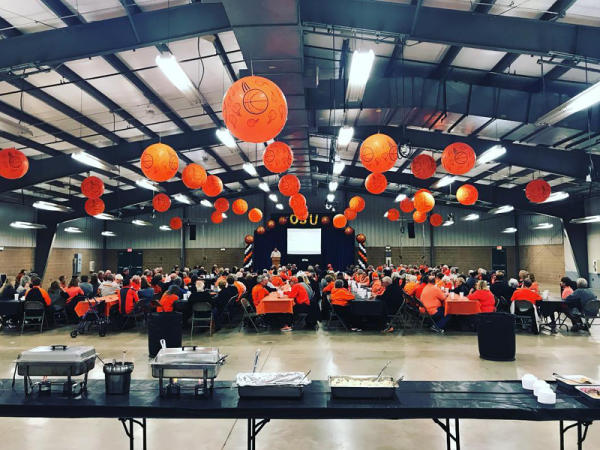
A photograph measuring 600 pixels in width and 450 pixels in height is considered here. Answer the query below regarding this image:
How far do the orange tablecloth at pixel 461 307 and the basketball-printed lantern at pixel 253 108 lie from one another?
6246mm

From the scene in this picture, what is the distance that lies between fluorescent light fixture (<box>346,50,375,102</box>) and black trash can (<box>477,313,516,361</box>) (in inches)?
149

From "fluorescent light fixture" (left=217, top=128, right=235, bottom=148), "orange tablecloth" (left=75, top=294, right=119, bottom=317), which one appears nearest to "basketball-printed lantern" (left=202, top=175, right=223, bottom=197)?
"fluorescent light fixture" (left=217, top=128, right=235, bottom=148)

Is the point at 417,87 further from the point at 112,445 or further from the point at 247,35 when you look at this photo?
the point at 112,445

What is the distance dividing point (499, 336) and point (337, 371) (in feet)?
8.32

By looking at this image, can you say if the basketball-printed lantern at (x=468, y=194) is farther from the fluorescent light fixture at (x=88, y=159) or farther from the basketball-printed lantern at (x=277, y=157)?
the fluorescent light fixture at (x=88, y=159)

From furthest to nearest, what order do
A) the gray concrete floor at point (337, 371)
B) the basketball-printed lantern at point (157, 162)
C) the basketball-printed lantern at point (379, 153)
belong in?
the basketball-printed lantern at point (157, 162) → the basketball-printed lantern at point (379, 153) → the gray concrete floor at point (337, 371)

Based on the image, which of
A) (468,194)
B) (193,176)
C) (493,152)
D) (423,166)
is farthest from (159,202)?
(493,152)

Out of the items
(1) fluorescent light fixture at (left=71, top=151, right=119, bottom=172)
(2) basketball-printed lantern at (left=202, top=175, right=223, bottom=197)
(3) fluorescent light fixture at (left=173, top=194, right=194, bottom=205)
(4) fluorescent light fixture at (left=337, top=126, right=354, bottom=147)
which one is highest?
(3) fluorescent light fixture at (left=173, top=194, right=194, bottom=205)

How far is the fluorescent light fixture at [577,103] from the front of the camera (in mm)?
4585

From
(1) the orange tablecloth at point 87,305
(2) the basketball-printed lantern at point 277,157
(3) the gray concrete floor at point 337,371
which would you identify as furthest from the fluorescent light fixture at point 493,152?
(1) the orange tablecloth at point 87,305

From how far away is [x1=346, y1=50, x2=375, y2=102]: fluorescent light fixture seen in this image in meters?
4.72

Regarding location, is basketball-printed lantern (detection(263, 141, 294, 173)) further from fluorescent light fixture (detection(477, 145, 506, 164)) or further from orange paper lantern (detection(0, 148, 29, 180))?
fluorescent light fixture (detection(477, 145, 506, 164))

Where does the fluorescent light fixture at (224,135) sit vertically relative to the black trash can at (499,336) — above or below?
above

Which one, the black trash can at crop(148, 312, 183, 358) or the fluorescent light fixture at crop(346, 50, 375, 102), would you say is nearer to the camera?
the fluorescent light fixture at crop(346, 50, 375, 102)
